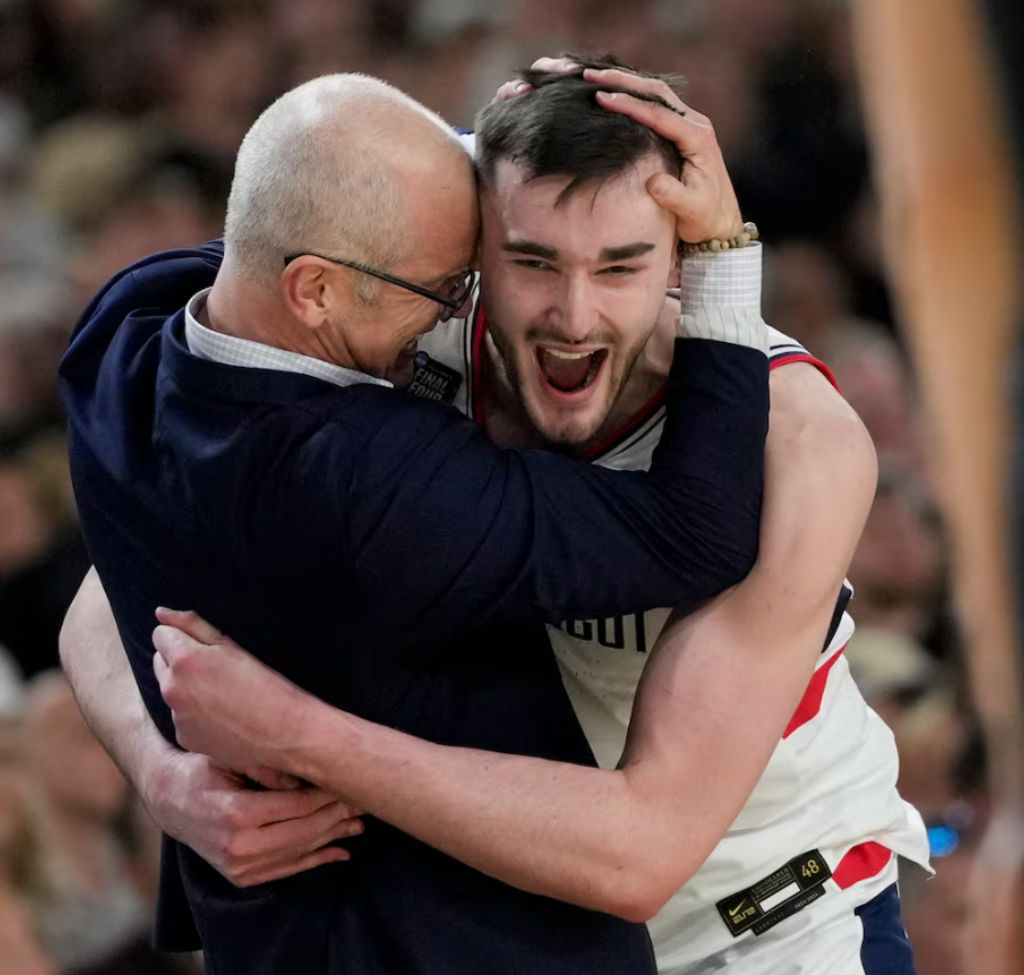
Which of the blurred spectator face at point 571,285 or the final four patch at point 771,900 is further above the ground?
the blurred spectator face at point 571,285

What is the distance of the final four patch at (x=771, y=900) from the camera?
8.71 feet

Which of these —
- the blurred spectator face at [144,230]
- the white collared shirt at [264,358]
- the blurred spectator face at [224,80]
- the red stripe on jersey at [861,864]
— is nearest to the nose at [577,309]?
the white collared shirt at [264,358]

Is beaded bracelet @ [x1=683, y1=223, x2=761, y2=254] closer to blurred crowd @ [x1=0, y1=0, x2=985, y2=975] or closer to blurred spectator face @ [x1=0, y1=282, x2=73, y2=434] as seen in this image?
blurred crowd @ [x1=0, y1=0, x2=985, y2=975]

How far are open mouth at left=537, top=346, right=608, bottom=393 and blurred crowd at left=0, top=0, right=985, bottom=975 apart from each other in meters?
1.56

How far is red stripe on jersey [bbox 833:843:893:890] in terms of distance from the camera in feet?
8.97

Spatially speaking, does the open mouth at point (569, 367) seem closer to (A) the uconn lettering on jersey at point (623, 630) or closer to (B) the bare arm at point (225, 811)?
(A) the uconn lettering on jersey at point (623, 630)

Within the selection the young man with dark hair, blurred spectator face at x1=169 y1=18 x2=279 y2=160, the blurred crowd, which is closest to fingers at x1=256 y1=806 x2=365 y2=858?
the young man with dark hair

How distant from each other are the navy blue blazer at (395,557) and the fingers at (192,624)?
20 millimetres

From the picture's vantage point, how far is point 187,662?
2213 millimetres

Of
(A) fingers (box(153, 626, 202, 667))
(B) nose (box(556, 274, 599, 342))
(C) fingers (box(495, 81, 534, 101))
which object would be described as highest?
(C) fingers (box(495, 81, 534, 101))

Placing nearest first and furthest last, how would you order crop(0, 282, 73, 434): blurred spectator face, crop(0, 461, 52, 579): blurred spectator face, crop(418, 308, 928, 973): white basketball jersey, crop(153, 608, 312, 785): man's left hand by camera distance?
crop(153, 608, 312, 785): man's left hand
crop(418, 308, 928, 973): white basketball jersey
crop(0, 461, 52, 579): blurred spectator face
crop(0, 282, 73, 434): blurred spectator face

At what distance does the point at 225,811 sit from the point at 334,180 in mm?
857

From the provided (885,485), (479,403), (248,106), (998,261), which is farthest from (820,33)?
(998,261)

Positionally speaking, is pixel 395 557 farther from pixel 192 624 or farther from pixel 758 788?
pixel 758 788
